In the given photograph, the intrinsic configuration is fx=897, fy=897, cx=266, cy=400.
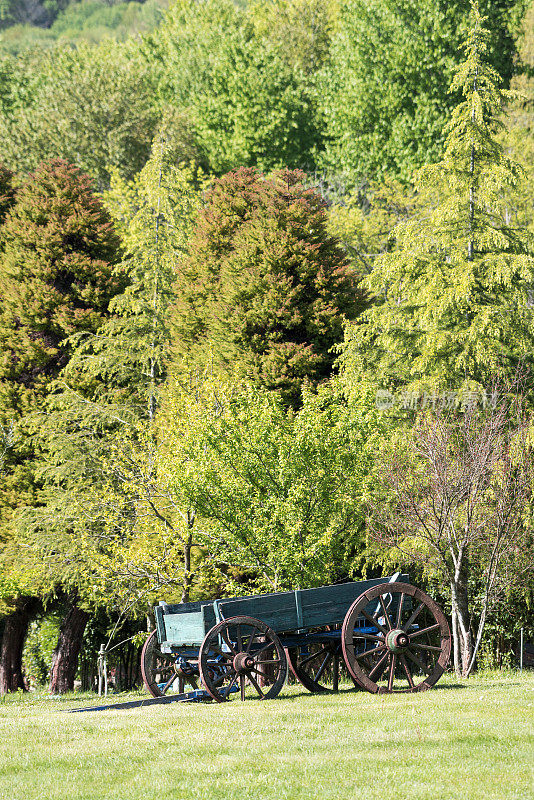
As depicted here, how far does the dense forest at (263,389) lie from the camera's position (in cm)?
1669

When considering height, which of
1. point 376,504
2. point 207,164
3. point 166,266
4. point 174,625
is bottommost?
point 174,625

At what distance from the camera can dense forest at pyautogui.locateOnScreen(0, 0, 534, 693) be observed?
16.7m

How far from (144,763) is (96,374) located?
17456 millimetres

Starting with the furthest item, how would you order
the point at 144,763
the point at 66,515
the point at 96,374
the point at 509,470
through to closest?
the point at 96,374 → the point at 66,515 → the point at 509,470 → the point at 144,763

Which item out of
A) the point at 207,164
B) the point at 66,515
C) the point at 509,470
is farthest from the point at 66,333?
the point at 207,164

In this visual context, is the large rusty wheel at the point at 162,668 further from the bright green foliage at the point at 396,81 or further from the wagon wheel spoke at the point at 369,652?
the bright green foliage at the point at 396,81

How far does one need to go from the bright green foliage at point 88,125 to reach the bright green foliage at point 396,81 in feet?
29.8

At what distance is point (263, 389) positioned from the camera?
19.0 metres

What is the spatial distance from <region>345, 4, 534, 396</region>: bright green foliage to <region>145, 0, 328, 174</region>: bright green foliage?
2247cm

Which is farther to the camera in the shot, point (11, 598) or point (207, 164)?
point (207, 164)

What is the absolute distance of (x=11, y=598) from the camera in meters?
23.8

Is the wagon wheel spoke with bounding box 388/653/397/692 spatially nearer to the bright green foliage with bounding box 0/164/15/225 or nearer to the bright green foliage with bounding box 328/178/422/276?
the bright green foliage with bounding box 328/178/422/276

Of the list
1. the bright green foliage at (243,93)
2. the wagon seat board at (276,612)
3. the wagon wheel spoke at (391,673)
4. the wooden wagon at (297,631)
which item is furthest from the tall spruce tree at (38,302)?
the bright green foliage at (243,93)

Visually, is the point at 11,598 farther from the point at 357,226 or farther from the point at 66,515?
the point at 357,226
